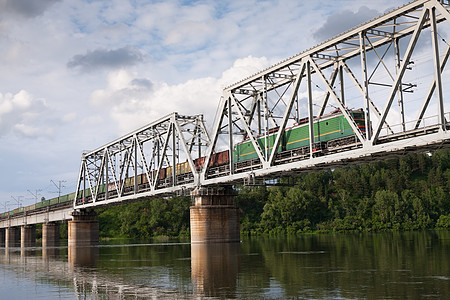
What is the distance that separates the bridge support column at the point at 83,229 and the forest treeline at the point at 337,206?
49.2 meters

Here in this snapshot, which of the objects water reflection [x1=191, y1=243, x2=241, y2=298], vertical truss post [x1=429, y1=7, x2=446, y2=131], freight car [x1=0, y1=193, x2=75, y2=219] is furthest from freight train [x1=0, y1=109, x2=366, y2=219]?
freight car [x1=0, y1=193, x2=75, y2=219]

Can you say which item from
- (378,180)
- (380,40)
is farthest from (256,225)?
(380,40)

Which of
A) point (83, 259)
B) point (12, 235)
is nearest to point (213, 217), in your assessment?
point (83, 259)

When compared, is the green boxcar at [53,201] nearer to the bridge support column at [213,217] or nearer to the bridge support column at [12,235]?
the bridge support column at [12,235]

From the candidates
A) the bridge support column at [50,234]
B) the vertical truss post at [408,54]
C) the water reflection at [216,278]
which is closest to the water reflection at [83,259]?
the water reflection at [216,278]

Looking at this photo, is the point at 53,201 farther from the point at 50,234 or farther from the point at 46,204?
the point at 50,234

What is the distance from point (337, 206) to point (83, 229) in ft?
255

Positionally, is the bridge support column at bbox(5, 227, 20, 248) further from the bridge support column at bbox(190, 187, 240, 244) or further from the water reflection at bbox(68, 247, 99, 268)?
the bridge support column at bbox(190, 187, 240, 244)

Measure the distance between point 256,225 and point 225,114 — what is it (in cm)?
9254

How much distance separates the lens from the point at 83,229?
10738 centimetres

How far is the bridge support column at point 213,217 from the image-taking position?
198ft

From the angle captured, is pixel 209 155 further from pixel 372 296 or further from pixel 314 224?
pixel 314 224

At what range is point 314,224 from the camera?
474 ft

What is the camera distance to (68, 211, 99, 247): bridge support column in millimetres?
104294
